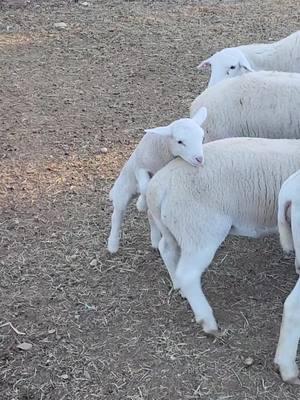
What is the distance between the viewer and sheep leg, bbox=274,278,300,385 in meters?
3.12

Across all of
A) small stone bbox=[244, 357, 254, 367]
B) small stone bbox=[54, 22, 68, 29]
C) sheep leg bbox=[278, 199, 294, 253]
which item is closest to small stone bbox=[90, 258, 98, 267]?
small stone bbox=[244, 357, 254, 367]

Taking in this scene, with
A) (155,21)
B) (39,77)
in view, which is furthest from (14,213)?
(155,21)

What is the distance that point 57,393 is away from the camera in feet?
10.4

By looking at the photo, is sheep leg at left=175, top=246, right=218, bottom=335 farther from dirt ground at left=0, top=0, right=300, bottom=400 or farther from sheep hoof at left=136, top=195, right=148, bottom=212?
sheep hoof at left=136, top=195, right=148, bottom=212

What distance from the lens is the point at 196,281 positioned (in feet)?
11.2

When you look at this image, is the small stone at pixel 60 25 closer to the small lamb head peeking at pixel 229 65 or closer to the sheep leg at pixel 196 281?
the small lamb head peeking at pixel 229 65

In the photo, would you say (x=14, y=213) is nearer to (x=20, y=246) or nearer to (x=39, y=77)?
(x=20, y=246)

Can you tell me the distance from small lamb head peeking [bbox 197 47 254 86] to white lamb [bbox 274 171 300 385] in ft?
5.92

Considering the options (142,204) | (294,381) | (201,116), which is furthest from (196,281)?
(201,116)

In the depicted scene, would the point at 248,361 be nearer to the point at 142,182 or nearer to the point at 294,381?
the point at 294,381

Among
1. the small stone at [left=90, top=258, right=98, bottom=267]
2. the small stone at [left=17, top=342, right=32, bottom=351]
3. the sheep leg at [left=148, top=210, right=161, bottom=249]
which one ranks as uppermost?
the sheep leg at [left=148, top=210, right=161, bottom=249]

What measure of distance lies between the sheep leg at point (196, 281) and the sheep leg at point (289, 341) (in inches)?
14.8

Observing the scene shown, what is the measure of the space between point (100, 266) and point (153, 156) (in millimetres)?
644

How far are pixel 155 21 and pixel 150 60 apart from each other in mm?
1186
